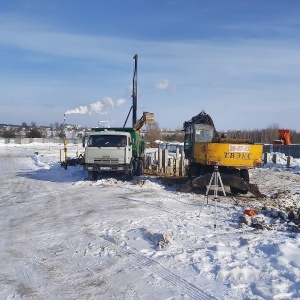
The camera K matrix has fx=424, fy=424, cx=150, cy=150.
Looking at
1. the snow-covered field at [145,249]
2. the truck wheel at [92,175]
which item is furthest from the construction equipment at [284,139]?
the snow-covered field at [145,249]

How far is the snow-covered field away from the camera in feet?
20.1

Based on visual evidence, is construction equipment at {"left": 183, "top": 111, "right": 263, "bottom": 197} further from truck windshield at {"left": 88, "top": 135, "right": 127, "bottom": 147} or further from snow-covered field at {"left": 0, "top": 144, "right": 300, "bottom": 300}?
truck windshield at {"left": 88, "top": 135, "right": 127, "bottom": 147}

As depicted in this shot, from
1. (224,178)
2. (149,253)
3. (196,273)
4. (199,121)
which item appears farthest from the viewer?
(199,121)

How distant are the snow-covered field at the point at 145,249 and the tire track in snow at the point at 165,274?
15 millimetres

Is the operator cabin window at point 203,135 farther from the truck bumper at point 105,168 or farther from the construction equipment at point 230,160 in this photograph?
the truck bumper at point 105,168

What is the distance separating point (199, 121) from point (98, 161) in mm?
5028

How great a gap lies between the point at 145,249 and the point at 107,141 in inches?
441

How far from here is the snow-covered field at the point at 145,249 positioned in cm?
612

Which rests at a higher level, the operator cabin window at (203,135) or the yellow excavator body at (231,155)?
the operator cabin window at (203,135)

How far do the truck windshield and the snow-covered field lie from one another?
473 cm

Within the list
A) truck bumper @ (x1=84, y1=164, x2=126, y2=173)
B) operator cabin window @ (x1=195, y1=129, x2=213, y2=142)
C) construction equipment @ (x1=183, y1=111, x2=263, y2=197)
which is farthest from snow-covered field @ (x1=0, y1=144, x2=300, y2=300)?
operator cabin window @ (x1=195, y1=129, x2=213, y2=142)

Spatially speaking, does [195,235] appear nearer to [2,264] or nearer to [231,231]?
[231,231]

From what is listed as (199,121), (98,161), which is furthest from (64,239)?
(199,121)

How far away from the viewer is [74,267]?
7133 millimetres
